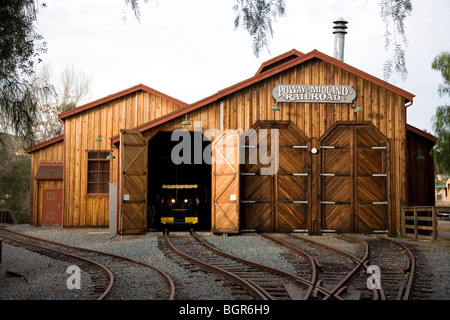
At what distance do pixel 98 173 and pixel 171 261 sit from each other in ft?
39.2

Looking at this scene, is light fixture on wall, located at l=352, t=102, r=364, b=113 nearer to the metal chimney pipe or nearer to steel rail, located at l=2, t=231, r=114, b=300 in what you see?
the metal chimney pipe

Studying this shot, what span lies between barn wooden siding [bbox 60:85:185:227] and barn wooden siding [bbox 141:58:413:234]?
520cm

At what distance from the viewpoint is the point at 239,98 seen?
18.7 m

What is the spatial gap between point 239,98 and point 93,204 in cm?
865

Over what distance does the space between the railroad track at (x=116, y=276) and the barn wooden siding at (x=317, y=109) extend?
6266mm

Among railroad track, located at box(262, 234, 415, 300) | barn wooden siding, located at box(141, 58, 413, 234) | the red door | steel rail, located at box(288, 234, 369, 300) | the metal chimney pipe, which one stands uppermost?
the metal chimney pipe

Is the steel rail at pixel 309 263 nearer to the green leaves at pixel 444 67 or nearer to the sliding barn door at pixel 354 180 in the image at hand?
the sliding barn door at pixel 354 180

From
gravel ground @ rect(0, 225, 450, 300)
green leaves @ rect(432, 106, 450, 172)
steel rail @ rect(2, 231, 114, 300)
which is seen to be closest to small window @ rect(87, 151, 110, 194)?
gravel ground @ rect(0, 225, 450, 300)

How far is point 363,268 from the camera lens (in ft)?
34.7

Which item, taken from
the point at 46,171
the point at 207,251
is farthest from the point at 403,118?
the point at 46,171

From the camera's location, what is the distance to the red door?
81.4 ft

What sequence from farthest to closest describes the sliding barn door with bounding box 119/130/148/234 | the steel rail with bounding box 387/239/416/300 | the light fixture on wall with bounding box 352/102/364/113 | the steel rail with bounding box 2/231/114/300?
the light fixture on wall with bounding box 352/102/364/113 < the sliding barn door with bounding box 119/130/148/234 < the steel rail with bounding box 2/231/114/300 < the steel rail with bounding box 387/239/416/300

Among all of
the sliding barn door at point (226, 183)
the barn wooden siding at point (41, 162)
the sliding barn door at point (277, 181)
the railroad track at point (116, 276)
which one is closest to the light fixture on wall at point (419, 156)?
the sliding barn door at point (277, 181)

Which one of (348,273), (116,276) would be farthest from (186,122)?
(348,273)
